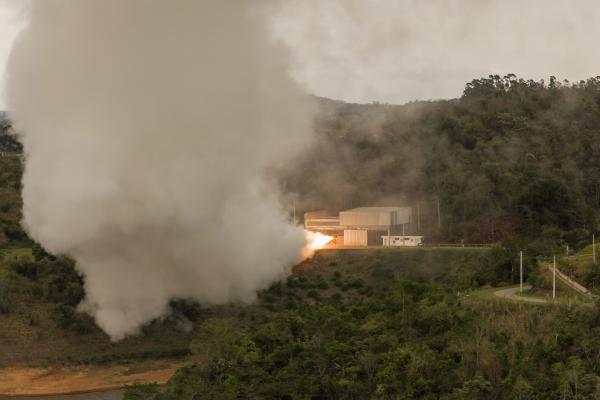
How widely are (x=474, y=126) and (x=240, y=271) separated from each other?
3490 centimetres

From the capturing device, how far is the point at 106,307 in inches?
2120

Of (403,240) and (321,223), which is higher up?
(321,223)

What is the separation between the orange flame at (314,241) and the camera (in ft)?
215

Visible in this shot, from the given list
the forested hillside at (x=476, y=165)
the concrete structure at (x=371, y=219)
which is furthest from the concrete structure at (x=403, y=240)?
the forested hillside at (x=476, y=165)

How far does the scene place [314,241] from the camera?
66.9 m

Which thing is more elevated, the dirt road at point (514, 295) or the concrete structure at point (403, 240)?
the concrete structure at point (403, 240)

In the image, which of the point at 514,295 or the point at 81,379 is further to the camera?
the point at 81,379

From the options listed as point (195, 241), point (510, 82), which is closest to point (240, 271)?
point (195, 241)

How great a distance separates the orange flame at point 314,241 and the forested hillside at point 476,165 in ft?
26.8

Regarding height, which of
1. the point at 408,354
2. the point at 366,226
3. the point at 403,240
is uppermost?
the point at 366,226

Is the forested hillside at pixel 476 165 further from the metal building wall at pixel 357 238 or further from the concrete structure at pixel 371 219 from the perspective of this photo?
the metal building wall at pixel 357 238

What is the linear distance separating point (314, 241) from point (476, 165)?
1728 cm

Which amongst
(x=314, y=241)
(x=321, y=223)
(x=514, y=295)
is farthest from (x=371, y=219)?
(x=514, y=295)

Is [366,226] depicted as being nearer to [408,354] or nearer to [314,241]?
[314,241]
